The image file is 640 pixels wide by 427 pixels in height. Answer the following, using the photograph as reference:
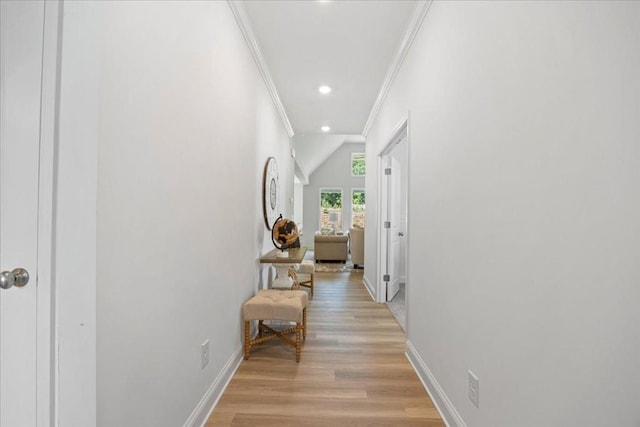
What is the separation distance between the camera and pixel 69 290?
0.81 meters

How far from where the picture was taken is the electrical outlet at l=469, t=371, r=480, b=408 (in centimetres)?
141

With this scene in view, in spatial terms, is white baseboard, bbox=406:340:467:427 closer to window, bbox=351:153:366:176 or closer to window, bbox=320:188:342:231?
window, bbox=320:188:342:231

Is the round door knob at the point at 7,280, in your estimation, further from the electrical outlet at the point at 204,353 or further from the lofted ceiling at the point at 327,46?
the lofted ceiling at the point at 327,46

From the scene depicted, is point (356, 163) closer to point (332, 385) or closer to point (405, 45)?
point (405, 45)

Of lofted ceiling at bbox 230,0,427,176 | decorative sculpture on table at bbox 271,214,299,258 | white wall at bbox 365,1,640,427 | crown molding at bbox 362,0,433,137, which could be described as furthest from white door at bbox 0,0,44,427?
decorative sculpture on table at bbox 271,214,299,258

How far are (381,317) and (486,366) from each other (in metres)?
2.34

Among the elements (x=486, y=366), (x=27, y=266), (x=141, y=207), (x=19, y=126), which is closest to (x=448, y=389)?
(x=486, y=366)

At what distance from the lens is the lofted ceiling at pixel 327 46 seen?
2.33 meters

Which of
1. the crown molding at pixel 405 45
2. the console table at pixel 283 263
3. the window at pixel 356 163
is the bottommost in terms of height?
the console table at pixel 283 263

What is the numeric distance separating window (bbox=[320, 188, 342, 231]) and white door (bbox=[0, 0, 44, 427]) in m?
11.1

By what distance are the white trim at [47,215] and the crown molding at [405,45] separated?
2.13 meters

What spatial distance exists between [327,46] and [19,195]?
2671mm

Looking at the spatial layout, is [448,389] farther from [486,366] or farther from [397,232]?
[397,232]

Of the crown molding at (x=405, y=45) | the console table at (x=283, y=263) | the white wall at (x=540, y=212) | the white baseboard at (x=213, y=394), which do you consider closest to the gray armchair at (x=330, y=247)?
the crown molding at (x=405, y=45)
